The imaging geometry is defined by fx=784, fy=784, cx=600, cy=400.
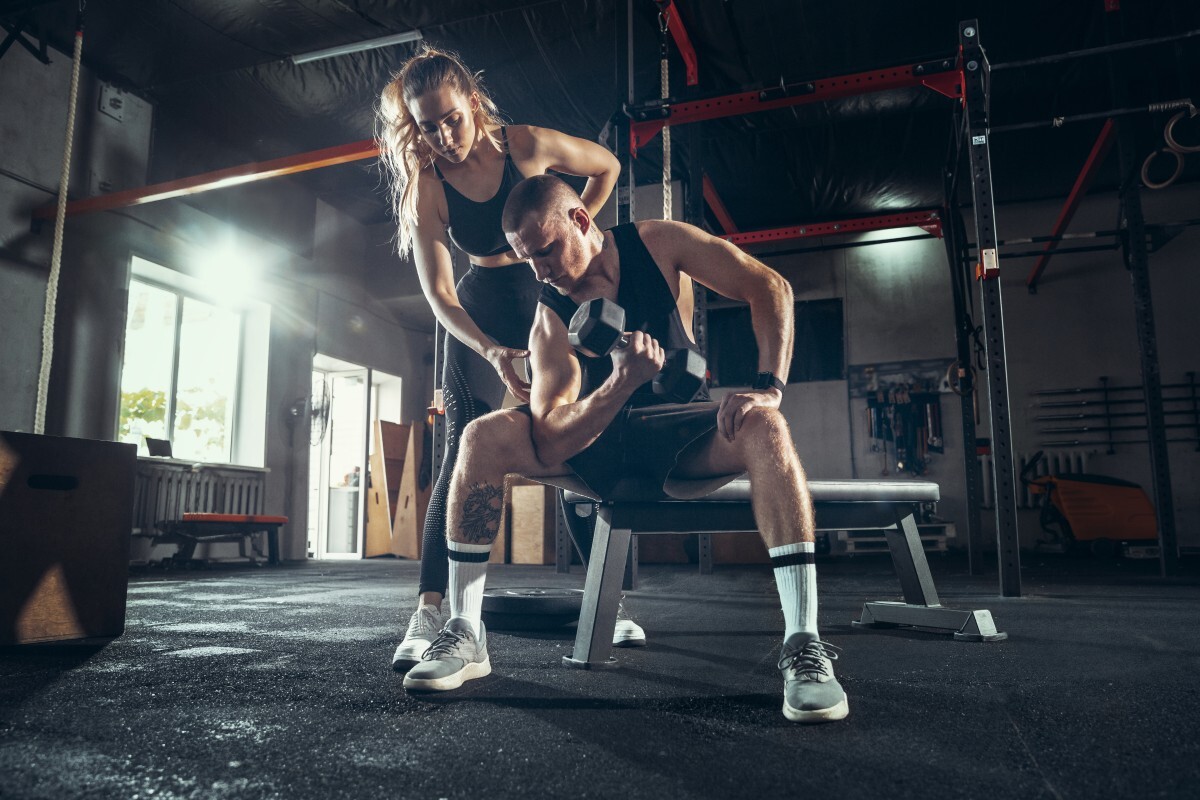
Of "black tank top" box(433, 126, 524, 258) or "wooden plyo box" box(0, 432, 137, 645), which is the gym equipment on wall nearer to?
"black tank top" box(433, 126, 524, 258)

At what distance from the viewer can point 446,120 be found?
1.79 metres

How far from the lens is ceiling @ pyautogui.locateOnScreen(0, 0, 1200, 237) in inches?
183

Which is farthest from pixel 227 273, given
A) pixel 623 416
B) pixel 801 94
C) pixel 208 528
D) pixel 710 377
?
pixel 623 416

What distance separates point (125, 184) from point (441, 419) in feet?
12.5

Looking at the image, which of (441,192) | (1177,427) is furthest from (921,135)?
(441,192)

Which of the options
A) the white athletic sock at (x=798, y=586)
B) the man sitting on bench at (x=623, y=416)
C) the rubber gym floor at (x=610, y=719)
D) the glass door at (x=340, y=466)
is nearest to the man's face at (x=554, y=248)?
the man sitting on bench at (x=623, y=416)

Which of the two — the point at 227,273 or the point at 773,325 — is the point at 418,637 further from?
the point at 227,273

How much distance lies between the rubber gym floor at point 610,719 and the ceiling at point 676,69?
9.18 feet

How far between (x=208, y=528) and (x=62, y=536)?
4566 mm

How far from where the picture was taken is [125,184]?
6.02 meters

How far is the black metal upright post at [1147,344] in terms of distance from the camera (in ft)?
13.9

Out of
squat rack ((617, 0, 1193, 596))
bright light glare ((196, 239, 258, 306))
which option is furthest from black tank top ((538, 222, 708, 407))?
bright light glare ((196, 239, 258, 306))

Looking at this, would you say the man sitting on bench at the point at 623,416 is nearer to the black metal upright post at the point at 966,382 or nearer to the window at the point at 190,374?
the black metal upright post at the point at 966,382

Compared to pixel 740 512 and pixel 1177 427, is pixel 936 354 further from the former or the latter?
pixel 740 512
